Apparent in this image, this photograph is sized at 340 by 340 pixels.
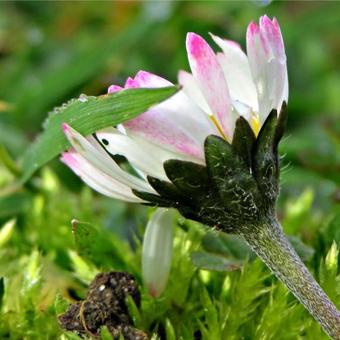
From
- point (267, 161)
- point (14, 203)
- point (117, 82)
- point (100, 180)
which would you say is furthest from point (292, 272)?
point (117, 82)

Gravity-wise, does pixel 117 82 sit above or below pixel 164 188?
below

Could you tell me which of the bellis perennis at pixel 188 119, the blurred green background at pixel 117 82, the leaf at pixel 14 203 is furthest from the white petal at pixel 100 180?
the leaf at pixel 14 203

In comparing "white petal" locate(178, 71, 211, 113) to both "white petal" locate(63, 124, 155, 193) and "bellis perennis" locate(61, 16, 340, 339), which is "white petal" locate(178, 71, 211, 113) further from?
"white petal" locate(63, 124, 155, 193)

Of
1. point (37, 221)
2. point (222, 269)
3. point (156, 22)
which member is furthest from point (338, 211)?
point (156, 22)

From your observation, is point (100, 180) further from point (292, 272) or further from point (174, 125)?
point (292, 272)

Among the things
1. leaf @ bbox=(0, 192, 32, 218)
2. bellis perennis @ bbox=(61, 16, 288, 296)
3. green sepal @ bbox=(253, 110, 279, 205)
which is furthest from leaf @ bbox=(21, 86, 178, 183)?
leaf @ bbox=(0, 192, 32, 218)

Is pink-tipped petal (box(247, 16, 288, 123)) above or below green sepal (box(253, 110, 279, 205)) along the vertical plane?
above
